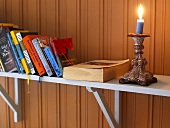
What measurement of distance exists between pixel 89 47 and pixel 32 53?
258 millimetres

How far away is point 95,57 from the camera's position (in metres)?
1.24

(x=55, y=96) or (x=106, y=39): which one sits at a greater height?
(x=106, y=39)

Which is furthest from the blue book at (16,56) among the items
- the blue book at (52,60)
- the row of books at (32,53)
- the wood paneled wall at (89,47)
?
the wood paneled wall at (89,47)

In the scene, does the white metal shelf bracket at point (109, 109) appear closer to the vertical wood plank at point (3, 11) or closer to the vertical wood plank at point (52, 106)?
the vertical wood plank at point (52, 106)

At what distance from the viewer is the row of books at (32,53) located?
1.09 m

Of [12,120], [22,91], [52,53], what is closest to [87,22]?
[52,53]

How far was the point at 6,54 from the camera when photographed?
1.19 metres

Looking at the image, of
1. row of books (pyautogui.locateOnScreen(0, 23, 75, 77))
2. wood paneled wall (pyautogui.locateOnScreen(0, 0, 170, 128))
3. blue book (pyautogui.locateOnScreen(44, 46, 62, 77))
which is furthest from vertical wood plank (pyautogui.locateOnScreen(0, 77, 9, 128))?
blue book (pyautogui.locateOnScreen(44, 46, 62, 77))

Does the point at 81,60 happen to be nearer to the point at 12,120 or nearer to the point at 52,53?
the point at 52,53

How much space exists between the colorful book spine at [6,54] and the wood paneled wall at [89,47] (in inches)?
9.0

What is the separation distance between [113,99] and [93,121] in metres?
0.14

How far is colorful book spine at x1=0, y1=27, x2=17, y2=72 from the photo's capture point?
3.87 ft

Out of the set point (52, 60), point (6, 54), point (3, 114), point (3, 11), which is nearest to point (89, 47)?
point (52, 60)

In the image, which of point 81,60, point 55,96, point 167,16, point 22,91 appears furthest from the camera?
point 22,91
